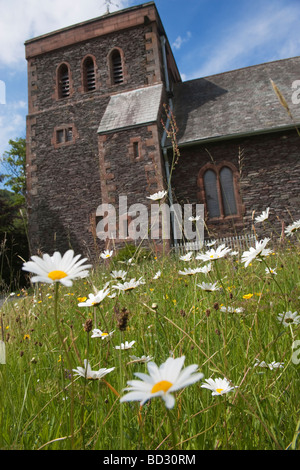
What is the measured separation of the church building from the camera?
1155 centimetres

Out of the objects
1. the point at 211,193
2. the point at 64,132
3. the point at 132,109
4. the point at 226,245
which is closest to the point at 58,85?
the point at 64,132

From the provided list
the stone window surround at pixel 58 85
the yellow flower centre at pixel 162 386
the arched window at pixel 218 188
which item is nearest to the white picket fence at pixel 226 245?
the yellow flower centre at pixel 162 386

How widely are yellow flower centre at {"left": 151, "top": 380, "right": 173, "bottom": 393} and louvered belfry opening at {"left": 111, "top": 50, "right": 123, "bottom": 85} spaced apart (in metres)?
14.9

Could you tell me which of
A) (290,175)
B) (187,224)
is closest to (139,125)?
(187,224)

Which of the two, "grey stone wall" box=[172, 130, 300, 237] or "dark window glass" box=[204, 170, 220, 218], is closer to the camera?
"grey stone wall" box=[172, 130, 300, 237]

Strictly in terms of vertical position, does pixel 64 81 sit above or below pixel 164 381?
above

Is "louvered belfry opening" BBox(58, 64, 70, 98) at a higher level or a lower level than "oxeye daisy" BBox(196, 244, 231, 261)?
higher

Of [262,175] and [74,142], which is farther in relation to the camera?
[74,142]

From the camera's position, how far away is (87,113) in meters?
13.7

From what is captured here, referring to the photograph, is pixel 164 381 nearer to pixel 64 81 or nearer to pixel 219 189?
pixel 219 189

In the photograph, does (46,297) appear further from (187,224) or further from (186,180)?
(186,180)

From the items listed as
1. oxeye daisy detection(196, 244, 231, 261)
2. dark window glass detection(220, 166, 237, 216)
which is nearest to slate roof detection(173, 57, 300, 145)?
dark window glass detection(220, 166, 237, 216)

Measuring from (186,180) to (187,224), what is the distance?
8.23ft

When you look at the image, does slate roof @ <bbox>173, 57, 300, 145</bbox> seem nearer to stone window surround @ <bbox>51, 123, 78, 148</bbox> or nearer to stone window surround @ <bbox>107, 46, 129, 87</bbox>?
stone window surround @ <bbox>107, 46, 129, 87</bbox>
